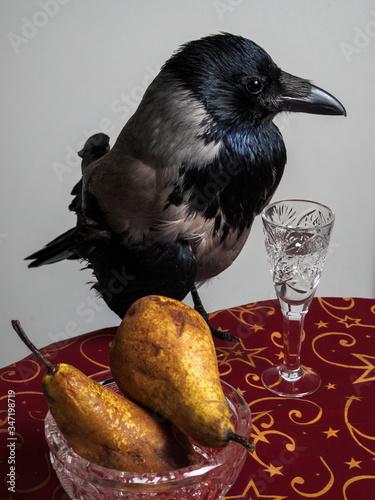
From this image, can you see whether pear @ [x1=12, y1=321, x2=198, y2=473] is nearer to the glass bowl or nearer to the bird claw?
the glass bowl

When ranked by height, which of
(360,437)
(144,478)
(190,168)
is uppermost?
(190,168)

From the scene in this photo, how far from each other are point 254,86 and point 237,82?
0.02 m

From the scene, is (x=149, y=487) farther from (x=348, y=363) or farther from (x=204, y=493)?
(x=348, y=363)

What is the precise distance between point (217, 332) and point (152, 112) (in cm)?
27

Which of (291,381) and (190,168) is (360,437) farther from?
(190,168)

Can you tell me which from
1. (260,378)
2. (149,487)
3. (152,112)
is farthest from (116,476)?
(152,112)

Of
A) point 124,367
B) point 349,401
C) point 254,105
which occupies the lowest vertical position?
point 349,401

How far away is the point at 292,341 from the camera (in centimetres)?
67

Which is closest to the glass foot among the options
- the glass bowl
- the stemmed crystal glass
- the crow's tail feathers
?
the stemmed crystal glass

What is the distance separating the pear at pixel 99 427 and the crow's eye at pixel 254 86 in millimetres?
374

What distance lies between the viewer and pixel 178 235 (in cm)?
71

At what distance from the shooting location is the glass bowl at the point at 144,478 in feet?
1.34

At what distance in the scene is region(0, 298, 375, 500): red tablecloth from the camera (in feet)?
1.73

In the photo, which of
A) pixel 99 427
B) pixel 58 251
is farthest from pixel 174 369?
pixel 58 251
